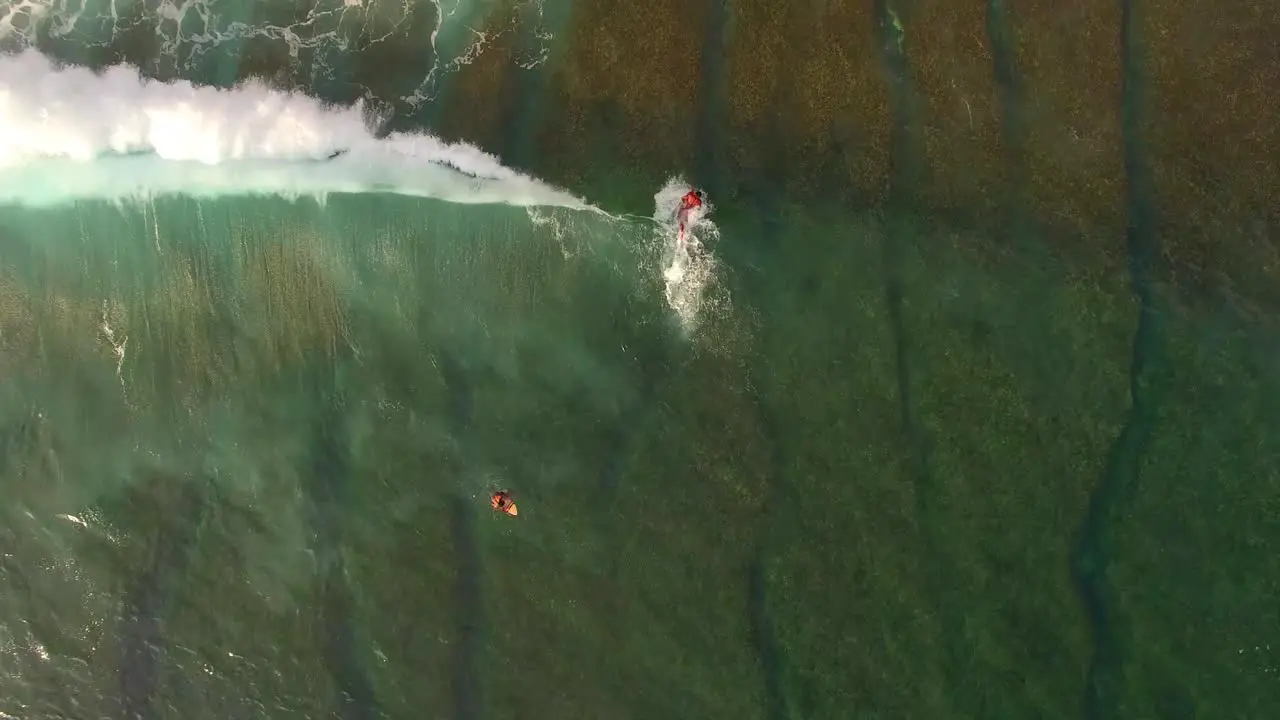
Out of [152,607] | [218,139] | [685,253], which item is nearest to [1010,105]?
[685,253]

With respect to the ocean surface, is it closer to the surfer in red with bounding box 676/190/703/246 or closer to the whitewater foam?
→ the whitewater foam

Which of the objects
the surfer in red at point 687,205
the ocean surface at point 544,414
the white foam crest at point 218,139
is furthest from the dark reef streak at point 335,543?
the surfer in red at point 687,205

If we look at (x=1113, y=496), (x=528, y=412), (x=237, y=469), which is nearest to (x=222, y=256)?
(x=237, y=469)

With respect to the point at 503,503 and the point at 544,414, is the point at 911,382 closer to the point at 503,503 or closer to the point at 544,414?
the point at 544,414

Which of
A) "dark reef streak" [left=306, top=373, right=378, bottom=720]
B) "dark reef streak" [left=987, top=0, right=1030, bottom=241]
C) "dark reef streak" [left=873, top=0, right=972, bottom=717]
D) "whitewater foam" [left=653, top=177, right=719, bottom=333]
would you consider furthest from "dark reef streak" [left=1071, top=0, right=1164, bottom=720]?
"dark reef streak" [left=306, top=373, right=378, bottom=720]

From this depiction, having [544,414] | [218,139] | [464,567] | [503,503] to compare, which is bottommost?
[464,567]

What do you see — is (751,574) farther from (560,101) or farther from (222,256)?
(222,256)
